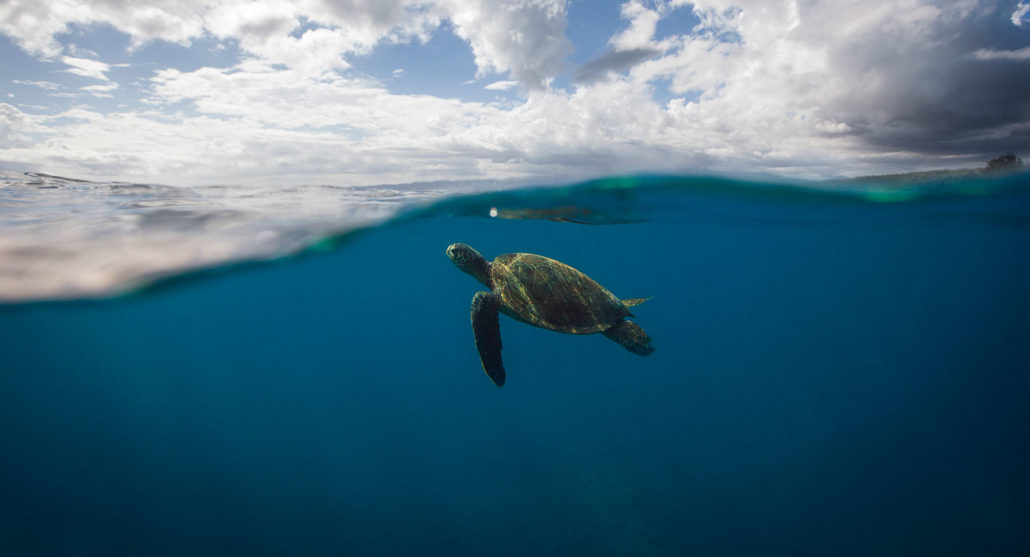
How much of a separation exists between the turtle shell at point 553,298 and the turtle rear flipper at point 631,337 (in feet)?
0.63

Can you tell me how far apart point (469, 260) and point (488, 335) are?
2.31 metres

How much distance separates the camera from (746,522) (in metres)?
11.1

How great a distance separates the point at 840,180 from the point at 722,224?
24.1 ft

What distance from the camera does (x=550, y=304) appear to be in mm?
6859

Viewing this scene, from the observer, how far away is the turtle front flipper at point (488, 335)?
6027 millimetres

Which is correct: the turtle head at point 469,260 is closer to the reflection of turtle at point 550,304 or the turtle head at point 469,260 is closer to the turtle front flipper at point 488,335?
the reflection of turtle at point 550,304

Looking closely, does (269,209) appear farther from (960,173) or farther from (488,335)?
(960,173)

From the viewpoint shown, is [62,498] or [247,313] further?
[247,313]

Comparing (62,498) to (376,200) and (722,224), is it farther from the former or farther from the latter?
(722,224)

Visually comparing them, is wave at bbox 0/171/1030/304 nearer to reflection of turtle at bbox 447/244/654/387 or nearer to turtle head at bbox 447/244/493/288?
turtle head at bbox 447/244/493/288

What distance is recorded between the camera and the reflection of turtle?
666cm

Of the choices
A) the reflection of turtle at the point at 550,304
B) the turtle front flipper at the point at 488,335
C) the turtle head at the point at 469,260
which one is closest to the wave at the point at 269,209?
the turtle head at the point at 469,260

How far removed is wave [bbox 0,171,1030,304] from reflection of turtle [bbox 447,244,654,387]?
590 centimetres

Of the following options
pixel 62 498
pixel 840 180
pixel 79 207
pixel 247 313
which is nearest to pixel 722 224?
pixel 840 180
